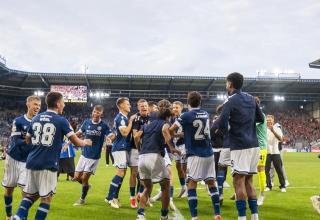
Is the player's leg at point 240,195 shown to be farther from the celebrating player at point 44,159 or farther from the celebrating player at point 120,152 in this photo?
the celebrating player at point 120,152

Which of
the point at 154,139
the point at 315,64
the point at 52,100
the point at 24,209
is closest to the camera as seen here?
the point at 24,209

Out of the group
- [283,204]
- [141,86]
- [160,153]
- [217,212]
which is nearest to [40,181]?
[160,153]

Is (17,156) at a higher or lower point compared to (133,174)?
higher

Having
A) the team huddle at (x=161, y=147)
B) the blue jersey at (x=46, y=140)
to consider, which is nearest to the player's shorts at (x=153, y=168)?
the team huddle at (x=161, y=147)

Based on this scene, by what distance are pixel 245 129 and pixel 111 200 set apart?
3880mm

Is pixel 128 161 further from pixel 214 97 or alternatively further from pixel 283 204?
pixel 214 97

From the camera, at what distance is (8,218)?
6.84 m

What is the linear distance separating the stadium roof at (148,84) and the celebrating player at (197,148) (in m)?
43.0

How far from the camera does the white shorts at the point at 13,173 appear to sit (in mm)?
6789

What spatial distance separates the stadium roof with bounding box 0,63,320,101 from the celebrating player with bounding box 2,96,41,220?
42776mm

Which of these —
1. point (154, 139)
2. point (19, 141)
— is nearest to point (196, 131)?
point (154, 139)

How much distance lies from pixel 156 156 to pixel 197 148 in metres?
0.75

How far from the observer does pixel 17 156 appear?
688 centimetres

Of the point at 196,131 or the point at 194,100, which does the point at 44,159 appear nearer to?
the point at 196,131
